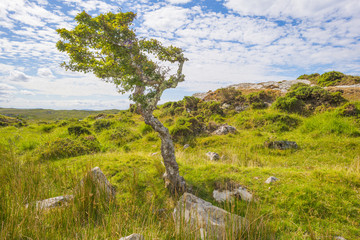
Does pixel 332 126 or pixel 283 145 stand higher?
pixel 332 126

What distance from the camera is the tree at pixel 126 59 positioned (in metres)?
6.08

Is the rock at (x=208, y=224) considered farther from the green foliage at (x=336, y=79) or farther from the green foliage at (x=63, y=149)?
the green foliage at (x=336, y=79)

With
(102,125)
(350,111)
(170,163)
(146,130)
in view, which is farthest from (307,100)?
(102,125)

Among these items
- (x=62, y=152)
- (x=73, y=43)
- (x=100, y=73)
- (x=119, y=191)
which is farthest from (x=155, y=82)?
(x=62, y=152)

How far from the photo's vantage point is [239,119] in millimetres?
18906

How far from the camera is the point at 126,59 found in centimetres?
625

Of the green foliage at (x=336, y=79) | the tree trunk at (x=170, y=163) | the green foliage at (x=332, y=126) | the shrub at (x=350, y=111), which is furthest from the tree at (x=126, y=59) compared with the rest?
the green foliage at (x=336, y=79)

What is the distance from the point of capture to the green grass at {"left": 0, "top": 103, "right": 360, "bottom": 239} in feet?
10.5

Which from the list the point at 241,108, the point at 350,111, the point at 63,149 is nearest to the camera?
the point at 63,149

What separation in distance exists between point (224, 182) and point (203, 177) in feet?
3.40

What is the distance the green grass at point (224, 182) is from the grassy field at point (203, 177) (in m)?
0.03

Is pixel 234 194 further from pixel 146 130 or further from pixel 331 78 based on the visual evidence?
pixel 331 78

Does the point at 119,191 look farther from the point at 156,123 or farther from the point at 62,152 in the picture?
the point at 62,152

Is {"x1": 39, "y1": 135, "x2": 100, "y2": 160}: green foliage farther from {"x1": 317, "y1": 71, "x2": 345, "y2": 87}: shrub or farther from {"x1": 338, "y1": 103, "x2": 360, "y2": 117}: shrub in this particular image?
{"x1": 317, "y1": 71, "x2": 345, "y2": 87}: shrub
